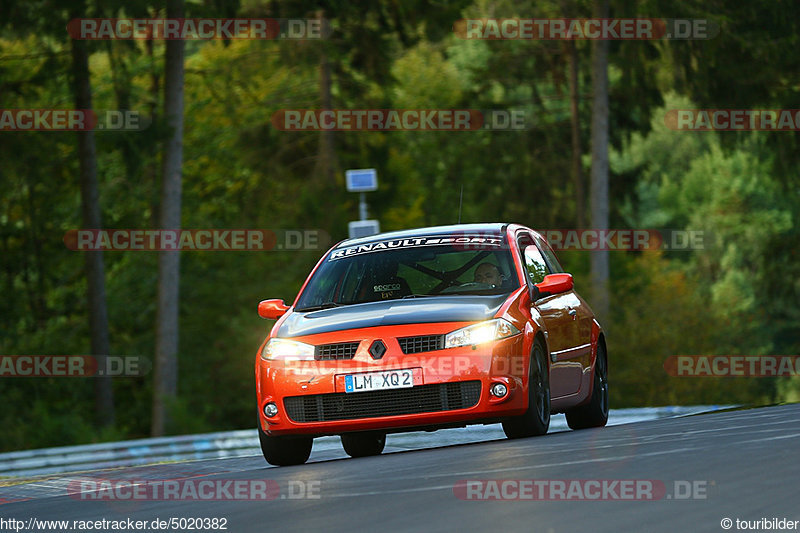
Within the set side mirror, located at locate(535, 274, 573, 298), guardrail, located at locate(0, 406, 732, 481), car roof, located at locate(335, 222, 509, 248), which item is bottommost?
guardrail, located at locate(0, 406, 732, 481)

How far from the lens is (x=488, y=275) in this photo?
12078 mm

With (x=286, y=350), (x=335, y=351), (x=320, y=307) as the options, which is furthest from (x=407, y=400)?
(x=320, y=307)

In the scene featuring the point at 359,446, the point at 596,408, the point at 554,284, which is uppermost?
the point at 554,284

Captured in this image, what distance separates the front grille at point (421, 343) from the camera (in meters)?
11.0

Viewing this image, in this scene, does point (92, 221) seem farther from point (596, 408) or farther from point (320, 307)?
point (320, 307)

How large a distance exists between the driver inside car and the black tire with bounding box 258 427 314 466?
1.83 metres

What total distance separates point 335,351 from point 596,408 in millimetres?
3429

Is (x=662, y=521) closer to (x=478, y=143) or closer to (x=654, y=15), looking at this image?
(x=654, y=15)

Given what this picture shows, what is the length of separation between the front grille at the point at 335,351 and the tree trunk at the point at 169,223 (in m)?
17.8

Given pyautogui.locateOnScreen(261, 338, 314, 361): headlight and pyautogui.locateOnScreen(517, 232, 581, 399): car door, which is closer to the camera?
pyautogui.locateOnScreen(261, 338, 314, 361): headlight

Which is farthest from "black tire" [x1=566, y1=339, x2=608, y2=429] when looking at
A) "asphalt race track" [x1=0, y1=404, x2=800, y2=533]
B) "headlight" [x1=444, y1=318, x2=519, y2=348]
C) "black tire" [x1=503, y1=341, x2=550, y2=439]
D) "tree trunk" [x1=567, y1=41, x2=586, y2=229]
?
"tree trunk" [x1=567, y1=41, x2=586, y2=229]

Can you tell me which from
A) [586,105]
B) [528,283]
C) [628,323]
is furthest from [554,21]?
[528,283]

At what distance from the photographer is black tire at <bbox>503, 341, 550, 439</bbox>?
11.4 m

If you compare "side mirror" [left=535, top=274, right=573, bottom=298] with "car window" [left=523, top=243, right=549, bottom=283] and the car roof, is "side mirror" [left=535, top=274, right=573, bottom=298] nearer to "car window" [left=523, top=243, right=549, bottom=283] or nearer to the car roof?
"car window" [left=523, top=243, right=549, bottom=283]
